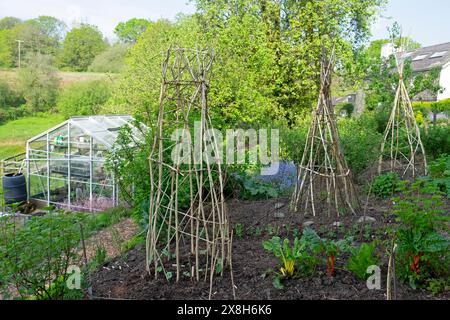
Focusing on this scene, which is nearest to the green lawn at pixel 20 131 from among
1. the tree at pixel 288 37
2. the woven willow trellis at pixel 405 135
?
the tree at pixel 288 37

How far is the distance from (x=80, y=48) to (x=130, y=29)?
3462 mm

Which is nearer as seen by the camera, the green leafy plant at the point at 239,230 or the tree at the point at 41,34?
the green leafy plant at the point at 239,230

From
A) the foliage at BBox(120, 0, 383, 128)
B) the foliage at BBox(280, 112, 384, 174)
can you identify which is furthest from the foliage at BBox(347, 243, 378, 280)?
the foliage at BBox(120, 0, 383, 128)

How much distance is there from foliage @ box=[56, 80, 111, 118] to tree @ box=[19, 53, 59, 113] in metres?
2.50

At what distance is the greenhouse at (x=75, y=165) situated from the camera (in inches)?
349

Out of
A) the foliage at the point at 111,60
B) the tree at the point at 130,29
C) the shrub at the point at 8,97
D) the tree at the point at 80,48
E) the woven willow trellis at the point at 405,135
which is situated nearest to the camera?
the woven willow trellis at the point at 405,135

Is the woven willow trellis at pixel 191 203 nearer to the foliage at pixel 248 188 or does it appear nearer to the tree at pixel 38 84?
the foliage at pixel 248 188

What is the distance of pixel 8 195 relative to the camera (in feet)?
32.7

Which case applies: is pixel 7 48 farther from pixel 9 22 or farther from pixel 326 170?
pixel 326 170

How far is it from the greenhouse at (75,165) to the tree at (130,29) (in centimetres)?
1795

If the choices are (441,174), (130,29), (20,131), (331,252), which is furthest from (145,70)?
(130,29)

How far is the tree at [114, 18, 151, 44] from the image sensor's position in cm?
2692

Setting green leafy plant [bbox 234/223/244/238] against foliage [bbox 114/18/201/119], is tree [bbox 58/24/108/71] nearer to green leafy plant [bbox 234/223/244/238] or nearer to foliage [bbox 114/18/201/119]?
foliage [bbox 114/18/201/119]
